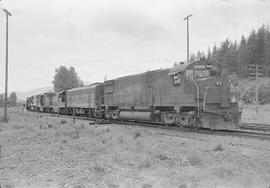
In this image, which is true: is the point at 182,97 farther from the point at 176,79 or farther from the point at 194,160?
the point at 194,160

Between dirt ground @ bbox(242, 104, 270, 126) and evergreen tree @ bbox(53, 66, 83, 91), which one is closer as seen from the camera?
dirt ground @ bbox(242, 104, 270, 126)

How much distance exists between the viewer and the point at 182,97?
17.5 metres

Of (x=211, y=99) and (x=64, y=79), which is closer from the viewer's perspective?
(x=211, y=99)

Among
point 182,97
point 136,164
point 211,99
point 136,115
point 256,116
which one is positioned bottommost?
point 136,164

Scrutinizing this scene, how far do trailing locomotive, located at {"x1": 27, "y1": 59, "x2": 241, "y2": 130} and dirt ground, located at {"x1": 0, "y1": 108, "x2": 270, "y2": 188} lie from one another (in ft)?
11.8

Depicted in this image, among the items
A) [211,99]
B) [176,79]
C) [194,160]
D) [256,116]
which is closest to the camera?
[194,160]

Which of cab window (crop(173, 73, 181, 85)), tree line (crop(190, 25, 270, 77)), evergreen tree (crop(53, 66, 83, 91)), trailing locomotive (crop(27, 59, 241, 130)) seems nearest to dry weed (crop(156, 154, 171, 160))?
trailing locomotive (crop(27, 59, 241, 130))

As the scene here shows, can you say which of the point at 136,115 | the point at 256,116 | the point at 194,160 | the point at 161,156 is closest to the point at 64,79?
the point at 256,116

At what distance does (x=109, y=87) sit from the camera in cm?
2734

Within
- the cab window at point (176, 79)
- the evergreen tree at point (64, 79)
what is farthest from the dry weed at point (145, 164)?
the evergreen tree at point (64, 79)

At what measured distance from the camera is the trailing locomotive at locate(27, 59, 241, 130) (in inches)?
646

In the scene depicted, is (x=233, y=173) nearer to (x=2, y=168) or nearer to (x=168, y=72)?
(x=2, y=168)

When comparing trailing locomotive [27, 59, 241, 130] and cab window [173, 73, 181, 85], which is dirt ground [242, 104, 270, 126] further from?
cab window [173, 73, 181, 85]

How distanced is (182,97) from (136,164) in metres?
9.18
